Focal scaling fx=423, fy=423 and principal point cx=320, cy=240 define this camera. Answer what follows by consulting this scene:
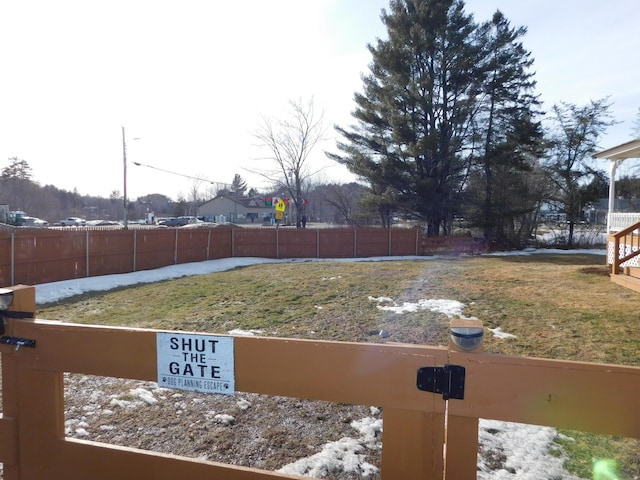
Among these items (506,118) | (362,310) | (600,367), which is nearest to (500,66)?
(506,118)

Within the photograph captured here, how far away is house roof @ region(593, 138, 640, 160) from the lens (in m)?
11.3

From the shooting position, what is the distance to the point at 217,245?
65.7 ft

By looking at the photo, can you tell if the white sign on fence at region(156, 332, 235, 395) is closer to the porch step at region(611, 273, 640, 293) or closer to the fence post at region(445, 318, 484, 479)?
the fence post at region(445, 318, 484, 479)

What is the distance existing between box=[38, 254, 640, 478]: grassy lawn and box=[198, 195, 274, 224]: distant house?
66.0m

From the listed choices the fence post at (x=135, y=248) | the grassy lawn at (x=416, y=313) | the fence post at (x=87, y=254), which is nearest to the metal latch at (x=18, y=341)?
the grassy lawn at (x=416, y=313)

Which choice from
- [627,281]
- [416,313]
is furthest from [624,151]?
[416,313]

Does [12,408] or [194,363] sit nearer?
[194,363]

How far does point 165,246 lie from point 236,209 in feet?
205

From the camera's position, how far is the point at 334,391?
1814mm

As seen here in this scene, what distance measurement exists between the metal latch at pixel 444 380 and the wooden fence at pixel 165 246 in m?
13.0

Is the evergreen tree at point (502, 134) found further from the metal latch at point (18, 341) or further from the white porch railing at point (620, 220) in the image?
the metal latch at point (18, 341)

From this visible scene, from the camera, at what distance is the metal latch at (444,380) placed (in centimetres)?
166

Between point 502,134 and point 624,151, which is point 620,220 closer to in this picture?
point 624,151

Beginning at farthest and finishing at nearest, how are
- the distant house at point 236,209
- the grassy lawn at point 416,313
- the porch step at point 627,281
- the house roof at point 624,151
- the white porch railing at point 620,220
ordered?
the distant house at point 236,209, the white porch railing at point 620,220, the house roof at point 624,151, the porch step at point 627,281, the grassy lawn at point 416,313
